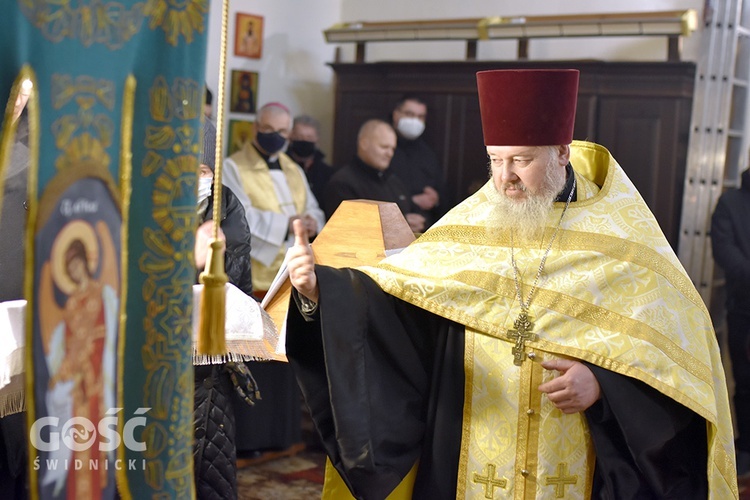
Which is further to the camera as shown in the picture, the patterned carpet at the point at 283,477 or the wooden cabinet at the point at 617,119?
the wooden cabinet at the point at 617,119

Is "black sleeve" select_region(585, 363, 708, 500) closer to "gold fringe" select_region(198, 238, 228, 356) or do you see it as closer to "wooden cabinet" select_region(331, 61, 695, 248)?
"gold fringe" select_region(198, 238, 228, 356)

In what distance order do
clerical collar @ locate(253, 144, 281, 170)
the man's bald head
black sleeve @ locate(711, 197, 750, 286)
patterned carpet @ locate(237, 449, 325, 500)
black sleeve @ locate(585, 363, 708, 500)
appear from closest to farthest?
1. black sleeve @ locate(585, 363, 708, 500)
2. patterned carpet @ locate(237, 449, 325, 500)
3. black sleeve @ locate(711, 197, 750, 286)
4. clerical collar @ locate(253, 144, 281, 170)
5. the man's bald head

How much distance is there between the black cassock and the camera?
261 cm

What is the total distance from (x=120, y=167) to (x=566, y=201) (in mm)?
1818

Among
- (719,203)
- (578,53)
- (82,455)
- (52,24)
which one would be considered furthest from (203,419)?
(578,53)

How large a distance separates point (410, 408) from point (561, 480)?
0.47 metres

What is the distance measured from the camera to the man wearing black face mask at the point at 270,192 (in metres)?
6.02

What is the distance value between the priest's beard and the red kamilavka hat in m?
0.10

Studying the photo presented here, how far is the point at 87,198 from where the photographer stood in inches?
49.1

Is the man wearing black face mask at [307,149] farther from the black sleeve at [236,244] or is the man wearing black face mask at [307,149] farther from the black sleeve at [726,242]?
the black sleeve at [236,244]

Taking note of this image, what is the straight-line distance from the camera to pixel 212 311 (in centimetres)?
154

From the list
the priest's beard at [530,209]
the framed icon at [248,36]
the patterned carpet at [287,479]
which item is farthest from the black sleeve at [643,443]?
the framed icon at [248,36]

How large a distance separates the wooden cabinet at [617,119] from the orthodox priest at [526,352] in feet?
15.5

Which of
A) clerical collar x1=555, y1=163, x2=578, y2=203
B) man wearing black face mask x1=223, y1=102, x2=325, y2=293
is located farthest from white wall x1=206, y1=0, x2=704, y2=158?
clerical collar x1=555, y1=163, x2=578, y2=203
